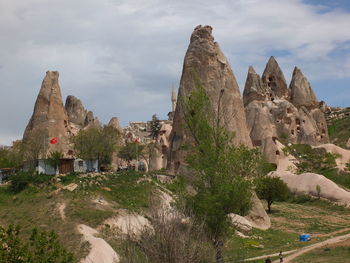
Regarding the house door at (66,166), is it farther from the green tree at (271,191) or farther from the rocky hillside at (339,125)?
the rocky hillside at (339,125)

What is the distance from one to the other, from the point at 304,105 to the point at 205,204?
2430 inches

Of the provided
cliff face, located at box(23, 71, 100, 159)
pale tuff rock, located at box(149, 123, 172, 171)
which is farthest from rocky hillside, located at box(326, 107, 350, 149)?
cliff face, located at box(23, 71, 100, 159)

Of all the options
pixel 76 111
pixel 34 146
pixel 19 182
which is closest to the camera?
pixel 19 182

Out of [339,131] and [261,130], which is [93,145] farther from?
[339,131]

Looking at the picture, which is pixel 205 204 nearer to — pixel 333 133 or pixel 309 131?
pixel 309 131

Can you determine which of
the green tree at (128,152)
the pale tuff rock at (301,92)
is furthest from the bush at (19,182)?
the pale tuff rock at (301,92)

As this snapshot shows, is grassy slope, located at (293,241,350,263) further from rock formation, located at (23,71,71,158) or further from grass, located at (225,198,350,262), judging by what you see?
rock formation, located at (23,71,71,158)

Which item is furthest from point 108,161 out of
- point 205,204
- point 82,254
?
point 205,204

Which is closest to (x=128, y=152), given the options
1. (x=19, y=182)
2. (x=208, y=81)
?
(x=208, y=81)

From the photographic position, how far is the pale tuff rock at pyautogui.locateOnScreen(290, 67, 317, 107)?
76938mm

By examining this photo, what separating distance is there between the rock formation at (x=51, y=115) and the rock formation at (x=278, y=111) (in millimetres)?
20928

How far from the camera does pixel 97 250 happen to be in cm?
2184

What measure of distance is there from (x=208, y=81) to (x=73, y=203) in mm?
13442

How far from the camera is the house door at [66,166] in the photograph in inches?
1501
